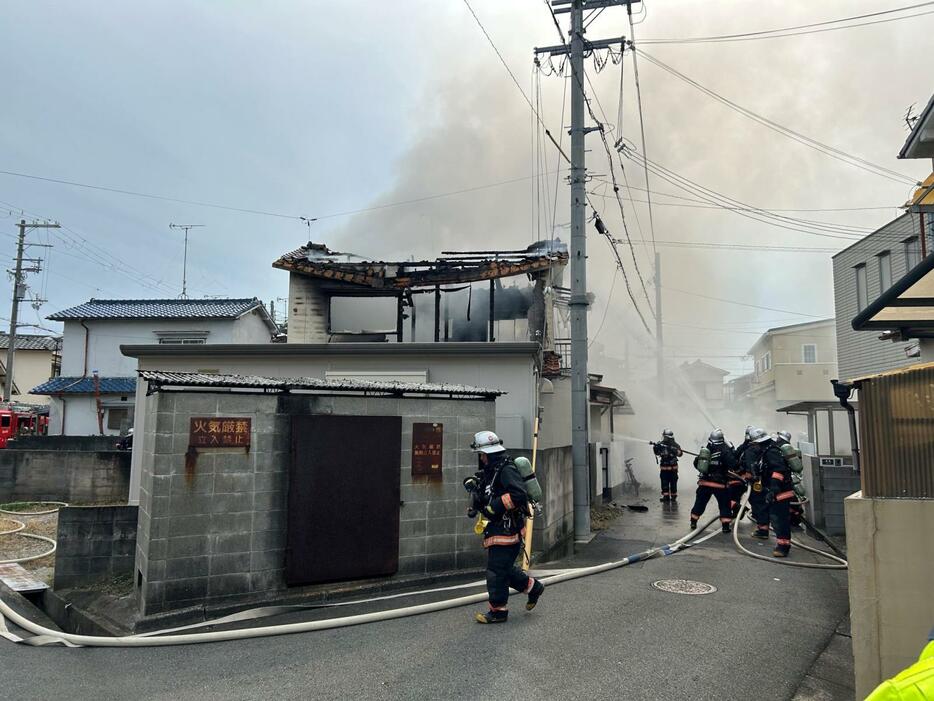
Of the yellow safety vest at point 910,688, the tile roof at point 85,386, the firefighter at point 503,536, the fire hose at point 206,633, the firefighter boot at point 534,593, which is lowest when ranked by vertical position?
the fire hose at point 206,633

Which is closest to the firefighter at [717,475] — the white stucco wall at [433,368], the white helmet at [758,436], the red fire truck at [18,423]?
the white helmet at [758,436]

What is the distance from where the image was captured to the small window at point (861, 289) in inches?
731

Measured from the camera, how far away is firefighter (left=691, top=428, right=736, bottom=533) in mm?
11281

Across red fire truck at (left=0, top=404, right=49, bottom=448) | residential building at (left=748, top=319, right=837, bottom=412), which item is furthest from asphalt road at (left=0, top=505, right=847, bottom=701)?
residential building at (left=748, top=319, right=837, bottom=412)

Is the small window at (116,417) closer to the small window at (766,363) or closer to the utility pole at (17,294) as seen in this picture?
the utility pole at (17,294)

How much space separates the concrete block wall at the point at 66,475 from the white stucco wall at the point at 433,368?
4788 millimetres

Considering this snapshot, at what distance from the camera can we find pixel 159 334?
2741 centimetres

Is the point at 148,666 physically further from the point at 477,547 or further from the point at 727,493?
the point at 727,493

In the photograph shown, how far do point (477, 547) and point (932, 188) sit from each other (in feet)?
28.6

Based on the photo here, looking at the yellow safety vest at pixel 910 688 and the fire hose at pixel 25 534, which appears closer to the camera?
the yellow safety vest at pixel 910 688

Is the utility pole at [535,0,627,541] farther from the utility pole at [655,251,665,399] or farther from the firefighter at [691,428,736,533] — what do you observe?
the utility pole at [655,251,665,399]

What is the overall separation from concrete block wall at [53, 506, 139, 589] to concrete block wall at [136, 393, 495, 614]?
1753 millimetres

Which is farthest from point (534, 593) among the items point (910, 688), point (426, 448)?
point (910, 688)

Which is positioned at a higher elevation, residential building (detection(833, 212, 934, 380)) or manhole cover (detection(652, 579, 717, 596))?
residential building (detection(833, 212, 934, 380))
